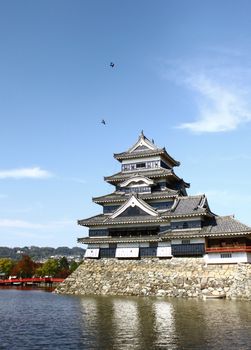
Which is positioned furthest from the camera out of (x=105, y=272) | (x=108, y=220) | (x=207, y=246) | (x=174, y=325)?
(x=108, y=220)

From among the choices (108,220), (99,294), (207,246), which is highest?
(108,220)

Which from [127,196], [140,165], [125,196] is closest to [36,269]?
[125,196]

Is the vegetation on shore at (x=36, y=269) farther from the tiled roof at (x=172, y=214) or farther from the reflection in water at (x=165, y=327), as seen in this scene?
the reflection in water at (x=165, y=327)

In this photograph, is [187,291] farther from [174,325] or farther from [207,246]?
[174,325]

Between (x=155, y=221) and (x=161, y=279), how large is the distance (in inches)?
300

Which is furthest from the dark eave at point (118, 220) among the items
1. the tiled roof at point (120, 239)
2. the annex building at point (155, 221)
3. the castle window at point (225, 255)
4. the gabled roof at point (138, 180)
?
the castle window at point (225, 255)

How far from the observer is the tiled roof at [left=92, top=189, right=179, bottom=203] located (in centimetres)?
5181

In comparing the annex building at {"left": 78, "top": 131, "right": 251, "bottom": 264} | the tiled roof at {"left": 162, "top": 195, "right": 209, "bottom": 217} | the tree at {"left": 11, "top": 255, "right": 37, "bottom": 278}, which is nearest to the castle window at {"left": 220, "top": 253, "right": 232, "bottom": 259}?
the annex building at {"left": 78, "top": 131, "right": 251, "bottom": 264}

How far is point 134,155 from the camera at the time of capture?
57.6 m

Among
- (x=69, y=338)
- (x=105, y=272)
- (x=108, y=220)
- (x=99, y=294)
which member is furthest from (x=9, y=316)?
(x=108, y=220)

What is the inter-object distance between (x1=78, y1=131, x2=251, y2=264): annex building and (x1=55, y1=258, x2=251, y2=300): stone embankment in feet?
3.96

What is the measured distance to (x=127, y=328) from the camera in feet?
69.3

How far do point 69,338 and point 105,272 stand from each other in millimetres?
30247

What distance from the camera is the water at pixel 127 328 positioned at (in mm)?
17234
